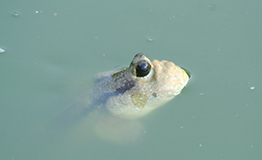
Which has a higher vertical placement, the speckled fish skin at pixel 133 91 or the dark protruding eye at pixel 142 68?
the dark protruding eye at pixel 142 68

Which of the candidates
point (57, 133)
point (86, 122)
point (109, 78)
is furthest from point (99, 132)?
point (109, 78)

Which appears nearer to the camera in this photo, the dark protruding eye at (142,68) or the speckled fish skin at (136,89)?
the dark protruding eye at (142,68)

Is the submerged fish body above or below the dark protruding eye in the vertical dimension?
below

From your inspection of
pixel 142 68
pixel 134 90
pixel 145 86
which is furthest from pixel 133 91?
pixel 142 68

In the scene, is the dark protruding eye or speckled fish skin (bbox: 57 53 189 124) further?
speckled fish skin (bbox: 57 53 189 124)

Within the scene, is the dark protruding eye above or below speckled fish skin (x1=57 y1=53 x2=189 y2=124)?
above

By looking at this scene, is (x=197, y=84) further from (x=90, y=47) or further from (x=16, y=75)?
(x=16, y=75)
